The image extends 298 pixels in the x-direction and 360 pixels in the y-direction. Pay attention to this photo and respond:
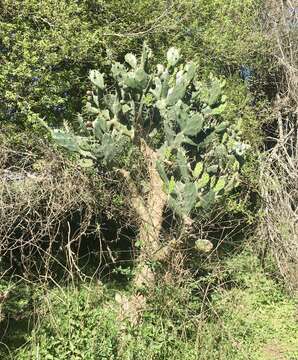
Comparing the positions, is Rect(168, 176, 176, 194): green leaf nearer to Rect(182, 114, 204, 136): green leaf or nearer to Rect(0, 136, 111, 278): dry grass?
Rect(182, 114, 204, 136): green leaf

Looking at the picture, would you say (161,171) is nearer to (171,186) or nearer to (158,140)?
(171,186)

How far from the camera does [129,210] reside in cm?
559

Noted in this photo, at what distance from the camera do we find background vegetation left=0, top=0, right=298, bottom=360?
4465 mm

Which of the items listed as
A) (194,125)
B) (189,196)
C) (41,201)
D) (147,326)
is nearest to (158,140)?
(194,125)

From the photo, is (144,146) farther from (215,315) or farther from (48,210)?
(215,315)

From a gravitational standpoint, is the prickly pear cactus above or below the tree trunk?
above

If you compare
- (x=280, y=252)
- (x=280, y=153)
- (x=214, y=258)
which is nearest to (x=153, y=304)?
(x=214, y=258)

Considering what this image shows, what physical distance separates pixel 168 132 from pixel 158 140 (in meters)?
0.79

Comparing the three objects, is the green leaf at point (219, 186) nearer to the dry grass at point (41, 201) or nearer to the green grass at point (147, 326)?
the green grass at point (147, 326)

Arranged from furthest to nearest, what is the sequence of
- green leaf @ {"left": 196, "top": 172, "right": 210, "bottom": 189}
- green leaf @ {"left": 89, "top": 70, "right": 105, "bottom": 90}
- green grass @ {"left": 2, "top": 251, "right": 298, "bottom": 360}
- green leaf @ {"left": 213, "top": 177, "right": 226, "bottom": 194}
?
green leaf @ {"left": 89, "top": 70, "right": 105, "bottom": 90}
green leaf @ {"left": 213, "top": 177, "right": 226, "bottom": 194}
green leaf @ {"left": 196, "top": 172, "right": 210, "bottom": 189}
green grass @ {"left": 2, "top": 251, "right": 298, "bottom": 360}

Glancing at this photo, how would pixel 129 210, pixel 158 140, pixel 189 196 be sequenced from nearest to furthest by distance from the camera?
pixel 189 196 < pixel 129 210 < pixel 158 140

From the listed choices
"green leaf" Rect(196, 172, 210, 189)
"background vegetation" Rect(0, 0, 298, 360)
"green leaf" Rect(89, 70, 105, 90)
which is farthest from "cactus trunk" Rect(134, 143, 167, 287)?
"green leaf" Rect(89, 70, 105, 90)

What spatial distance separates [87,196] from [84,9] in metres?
2.95

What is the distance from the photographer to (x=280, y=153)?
9.11 m
